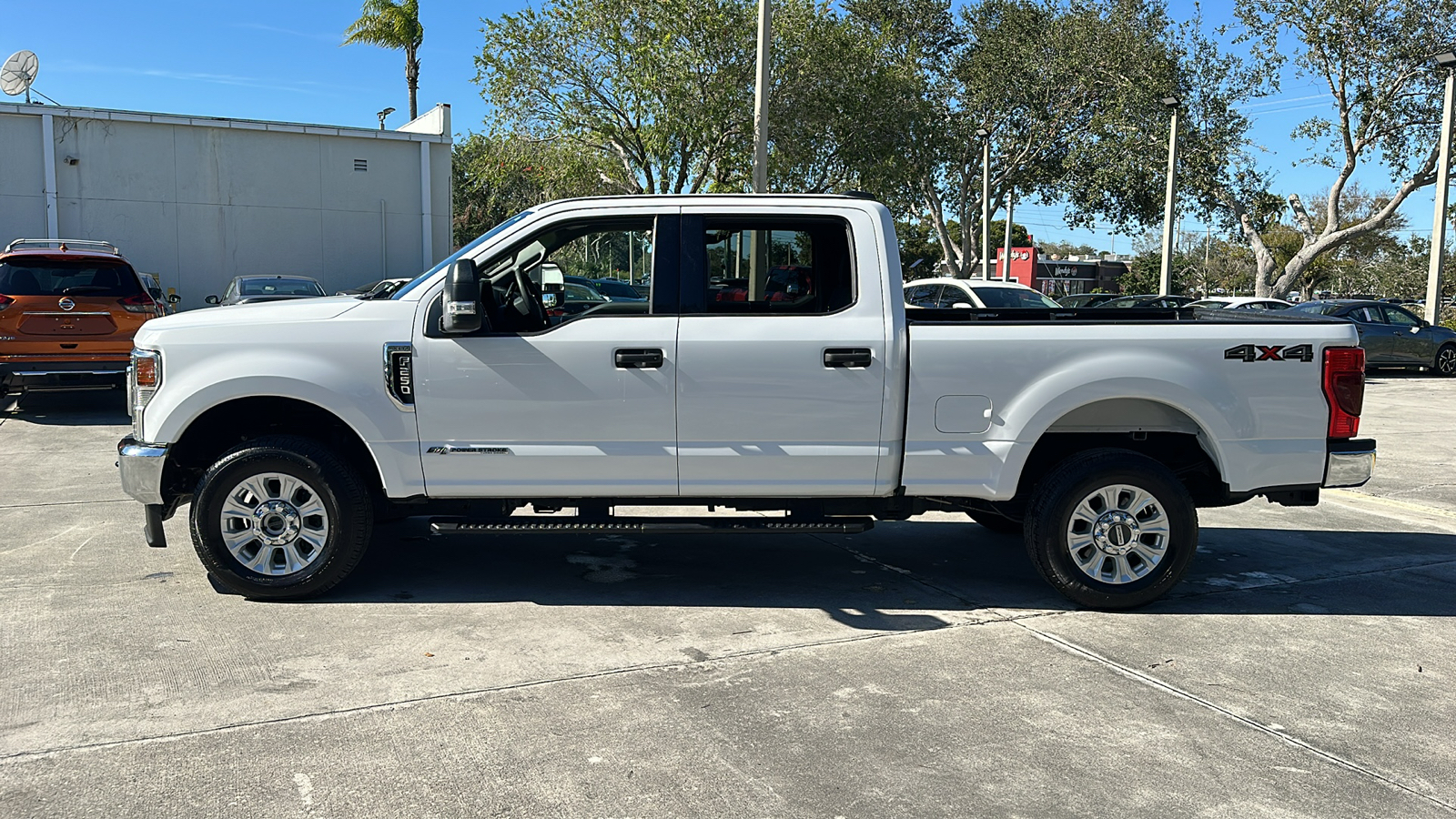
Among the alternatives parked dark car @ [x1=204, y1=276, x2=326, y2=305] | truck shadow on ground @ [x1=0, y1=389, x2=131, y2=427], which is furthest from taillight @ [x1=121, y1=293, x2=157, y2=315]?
parked dark car @ [x1=204, y1=276, x2=326, y2=305]

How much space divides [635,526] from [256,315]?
7.04ft

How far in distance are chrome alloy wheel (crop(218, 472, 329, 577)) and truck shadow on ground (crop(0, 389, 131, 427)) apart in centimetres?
794

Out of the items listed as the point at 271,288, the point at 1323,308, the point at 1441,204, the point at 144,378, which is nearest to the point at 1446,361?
the point at 1323,308

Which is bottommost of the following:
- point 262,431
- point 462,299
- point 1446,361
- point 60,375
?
point 1446,361

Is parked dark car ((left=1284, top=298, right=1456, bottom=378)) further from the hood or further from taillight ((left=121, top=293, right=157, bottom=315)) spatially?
the hood

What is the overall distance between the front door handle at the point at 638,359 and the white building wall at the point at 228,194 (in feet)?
76.0

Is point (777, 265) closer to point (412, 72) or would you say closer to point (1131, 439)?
point (1131, 439)

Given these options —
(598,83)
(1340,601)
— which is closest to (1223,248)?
(598,83)

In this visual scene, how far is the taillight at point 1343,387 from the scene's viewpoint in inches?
221

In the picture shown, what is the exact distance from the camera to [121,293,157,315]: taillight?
41.7 feet

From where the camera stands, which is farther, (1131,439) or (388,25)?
(388,25)

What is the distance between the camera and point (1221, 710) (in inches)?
176

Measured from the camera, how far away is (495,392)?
5527 mm

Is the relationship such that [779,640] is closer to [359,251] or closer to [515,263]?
[515,263]
